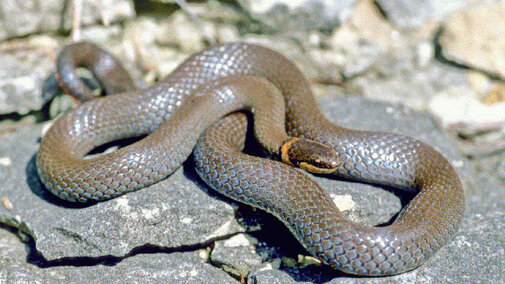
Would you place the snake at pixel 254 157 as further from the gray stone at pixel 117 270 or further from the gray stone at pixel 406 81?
the gray stone at pixel 406 81

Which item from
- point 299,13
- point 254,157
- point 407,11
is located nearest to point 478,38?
point 407,11

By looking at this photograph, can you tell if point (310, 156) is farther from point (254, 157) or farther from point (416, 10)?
point (416, 10)

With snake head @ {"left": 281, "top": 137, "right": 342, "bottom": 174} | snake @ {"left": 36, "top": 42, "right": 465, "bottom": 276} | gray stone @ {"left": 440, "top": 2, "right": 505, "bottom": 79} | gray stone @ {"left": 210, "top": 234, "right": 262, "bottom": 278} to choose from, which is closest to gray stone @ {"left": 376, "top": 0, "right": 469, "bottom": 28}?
gray stone @ {"left": 440, "top": 2, "right": 505, "bottom": 79}

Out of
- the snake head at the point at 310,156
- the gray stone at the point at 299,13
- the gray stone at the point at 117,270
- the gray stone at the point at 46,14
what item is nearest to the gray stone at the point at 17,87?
the gray stone at the point at 46,14

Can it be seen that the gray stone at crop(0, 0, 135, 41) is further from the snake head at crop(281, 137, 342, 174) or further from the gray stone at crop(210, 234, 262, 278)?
the gray stone at crop(210, 234, 262, 278)

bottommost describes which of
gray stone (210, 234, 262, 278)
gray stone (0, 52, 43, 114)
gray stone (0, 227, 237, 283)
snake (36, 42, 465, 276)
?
gray stone (0, 227, 237, 283)
